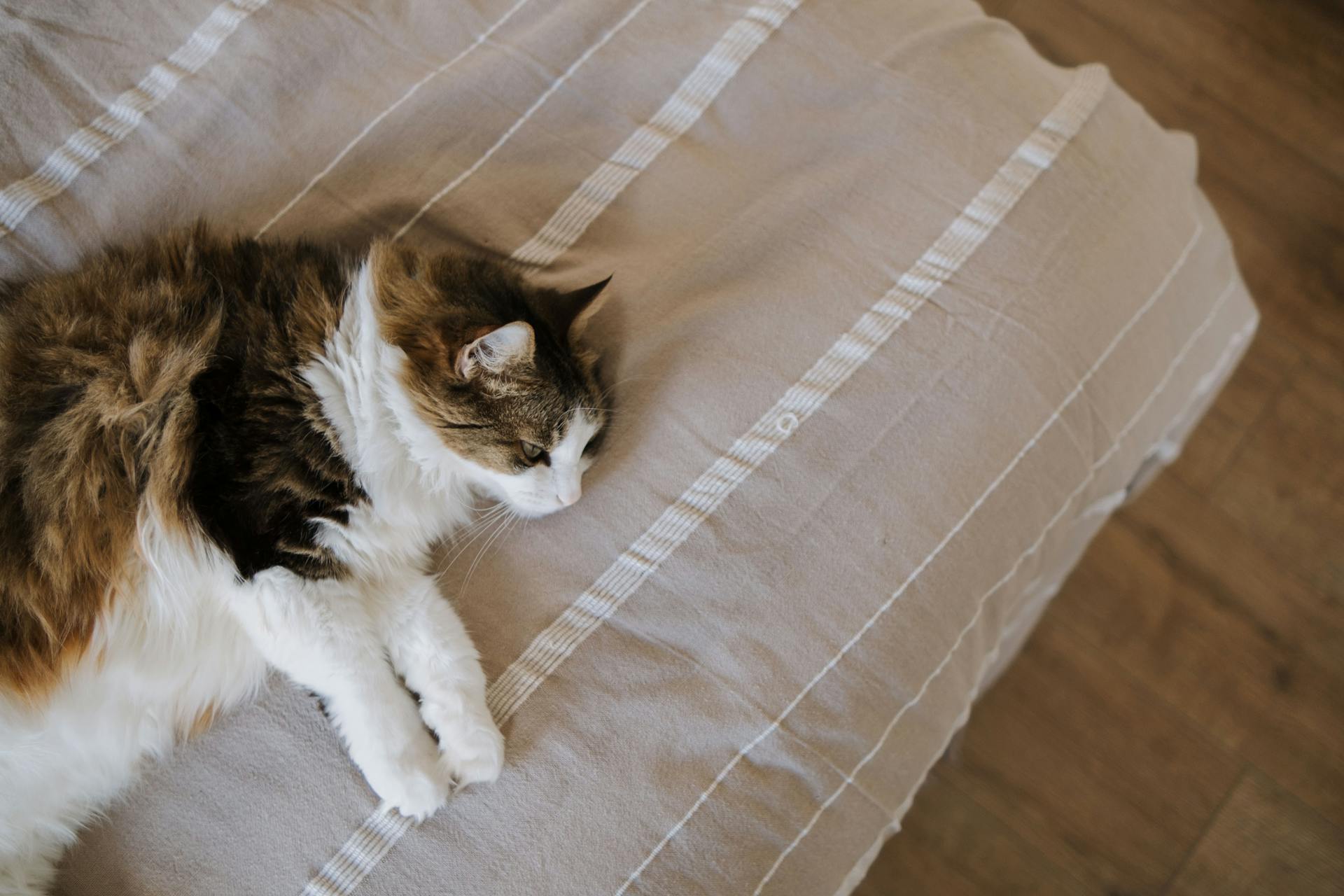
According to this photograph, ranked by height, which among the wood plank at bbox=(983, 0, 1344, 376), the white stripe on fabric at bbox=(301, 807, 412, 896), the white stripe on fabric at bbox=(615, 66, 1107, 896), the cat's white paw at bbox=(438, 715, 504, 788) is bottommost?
the wood plank at bbox=(983, 0, 1344, 376)

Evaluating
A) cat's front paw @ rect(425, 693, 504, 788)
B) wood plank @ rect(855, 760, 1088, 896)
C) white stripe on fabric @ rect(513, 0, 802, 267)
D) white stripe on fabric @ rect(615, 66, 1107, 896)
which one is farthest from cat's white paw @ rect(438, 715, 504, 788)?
wood plank @ rect(855, 760, 1088, 896)

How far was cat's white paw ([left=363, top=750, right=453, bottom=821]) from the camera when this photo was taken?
3.57ft

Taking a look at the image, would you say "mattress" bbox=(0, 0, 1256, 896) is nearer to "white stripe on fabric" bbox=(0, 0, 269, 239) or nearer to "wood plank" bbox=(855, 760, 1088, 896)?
"white stripe on fabric" bbox=(0, 0, 269, 239)

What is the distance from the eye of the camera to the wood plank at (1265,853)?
1.86 m

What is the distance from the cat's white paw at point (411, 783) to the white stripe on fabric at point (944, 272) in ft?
0.67

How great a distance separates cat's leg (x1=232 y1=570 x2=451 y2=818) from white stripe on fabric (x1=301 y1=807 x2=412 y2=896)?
2 centimetres

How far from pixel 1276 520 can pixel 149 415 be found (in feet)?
7.77

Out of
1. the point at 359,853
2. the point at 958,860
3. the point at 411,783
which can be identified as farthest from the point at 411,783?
the point at 958,860

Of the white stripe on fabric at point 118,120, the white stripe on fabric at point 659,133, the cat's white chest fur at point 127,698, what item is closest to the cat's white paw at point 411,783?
the cat's white chest fur at point 127,698

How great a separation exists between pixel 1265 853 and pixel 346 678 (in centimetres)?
195

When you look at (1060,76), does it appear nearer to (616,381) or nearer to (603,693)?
(616,381)

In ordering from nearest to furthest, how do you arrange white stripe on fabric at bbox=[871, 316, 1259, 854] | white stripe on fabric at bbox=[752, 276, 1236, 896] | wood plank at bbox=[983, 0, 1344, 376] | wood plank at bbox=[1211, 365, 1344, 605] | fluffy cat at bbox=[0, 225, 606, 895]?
fluffy cat at bbox=[0, 225, 606, 895]
white stripe on fabric at bbox=[752, 276, 1236, 896]
white stripe on fabric at bbox=[871, 316, 1259, 854]
wood plank at bbox=[1211, 365, 1344, 605]
wood plank at bbox=[983, 0, 1344, 376]

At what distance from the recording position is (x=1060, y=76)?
144 cm

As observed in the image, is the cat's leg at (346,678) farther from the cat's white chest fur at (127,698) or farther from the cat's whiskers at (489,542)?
the cat's whiskers at (489,542)
